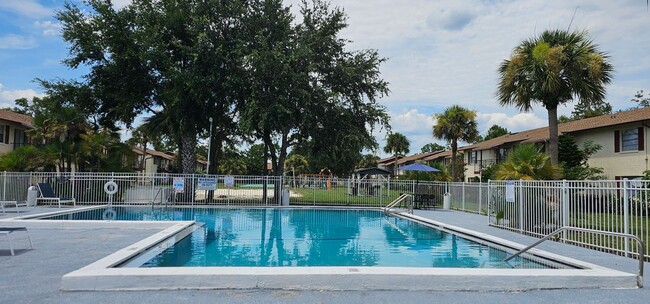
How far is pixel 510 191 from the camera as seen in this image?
45.5 feet

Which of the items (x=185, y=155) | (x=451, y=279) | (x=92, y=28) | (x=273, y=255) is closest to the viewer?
(x=451, y=279)

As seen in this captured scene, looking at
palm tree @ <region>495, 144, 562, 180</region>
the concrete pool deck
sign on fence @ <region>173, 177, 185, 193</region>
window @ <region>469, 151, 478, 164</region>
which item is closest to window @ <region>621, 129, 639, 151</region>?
palm tree @ <region>495, 144, 562, 180</region>

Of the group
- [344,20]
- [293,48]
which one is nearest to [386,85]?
[344,20]

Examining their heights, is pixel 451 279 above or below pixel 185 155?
below

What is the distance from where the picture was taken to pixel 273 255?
10867 millimetres

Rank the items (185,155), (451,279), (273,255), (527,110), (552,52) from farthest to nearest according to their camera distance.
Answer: (185,155) → (527,110) → (552,52) → (273,255) → (451,279)

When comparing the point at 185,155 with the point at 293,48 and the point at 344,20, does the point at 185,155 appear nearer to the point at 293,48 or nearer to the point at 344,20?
the point at 293,48

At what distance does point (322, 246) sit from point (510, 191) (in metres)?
6.08

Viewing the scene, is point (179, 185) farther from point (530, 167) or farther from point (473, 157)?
point (473, 157)

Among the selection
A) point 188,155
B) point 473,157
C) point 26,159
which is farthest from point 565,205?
point 473,157

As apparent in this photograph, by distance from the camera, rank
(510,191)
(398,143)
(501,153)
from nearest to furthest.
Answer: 1. (510,191)
2. (501,153)
3. (398,143)

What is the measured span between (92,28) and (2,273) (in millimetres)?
21585

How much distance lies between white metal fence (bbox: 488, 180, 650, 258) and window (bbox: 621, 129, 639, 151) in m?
14.7

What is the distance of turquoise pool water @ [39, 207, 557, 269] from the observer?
9828 millimetres
